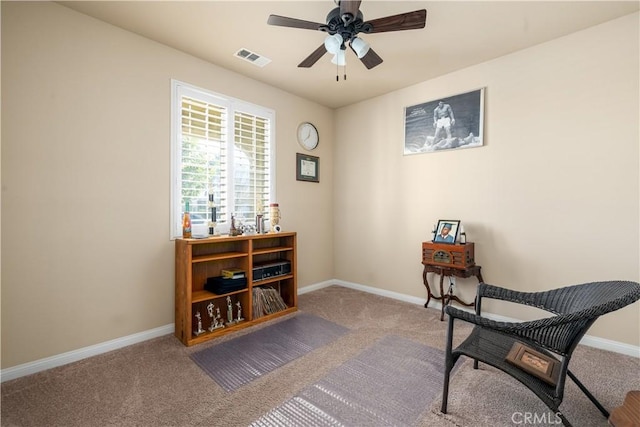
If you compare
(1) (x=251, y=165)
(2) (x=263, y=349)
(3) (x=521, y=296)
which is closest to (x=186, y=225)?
(1) (x=251, y=165)

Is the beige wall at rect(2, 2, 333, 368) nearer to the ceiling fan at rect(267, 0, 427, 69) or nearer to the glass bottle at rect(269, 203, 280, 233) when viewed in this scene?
the glass bottle at rect(269, 203, 280, 233)

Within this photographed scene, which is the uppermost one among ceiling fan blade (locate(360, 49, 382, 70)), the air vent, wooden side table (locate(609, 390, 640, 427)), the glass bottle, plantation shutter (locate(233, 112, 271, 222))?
the air vent

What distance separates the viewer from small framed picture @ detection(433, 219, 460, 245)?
121 inches

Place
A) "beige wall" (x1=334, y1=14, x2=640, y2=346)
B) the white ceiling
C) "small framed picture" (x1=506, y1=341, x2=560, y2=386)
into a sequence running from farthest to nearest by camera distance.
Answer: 1. "beige wall" (x1=334, y1=14, x2=640, y2=346)
2. the white ceiling
3. "small framed picture" (x1=506, y1=341, x2=560, y2=386)

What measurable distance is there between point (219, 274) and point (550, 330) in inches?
111

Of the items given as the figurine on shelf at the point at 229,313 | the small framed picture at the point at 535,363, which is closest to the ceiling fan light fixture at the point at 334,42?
the small framed picture at the point at 535,363

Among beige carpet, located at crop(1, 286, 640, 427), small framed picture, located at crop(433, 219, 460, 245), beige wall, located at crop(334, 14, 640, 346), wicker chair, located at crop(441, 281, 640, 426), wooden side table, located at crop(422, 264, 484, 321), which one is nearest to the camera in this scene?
wicker chair, located at crop(441, 281, 640, 426)

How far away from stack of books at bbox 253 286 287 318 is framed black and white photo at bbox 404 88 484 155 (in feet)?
7.95

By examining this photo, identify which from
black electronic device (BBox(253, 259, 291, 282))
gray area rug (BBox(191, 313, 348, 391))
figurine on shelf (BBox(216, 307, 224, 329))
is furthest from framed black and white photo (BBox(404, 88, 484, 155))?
figurine on shelf (BBox(216, 307, 224, 329))

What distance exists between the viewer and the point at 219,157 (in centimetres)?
314

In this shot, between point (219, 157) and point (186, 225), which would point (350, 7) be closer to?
point (219, 157)

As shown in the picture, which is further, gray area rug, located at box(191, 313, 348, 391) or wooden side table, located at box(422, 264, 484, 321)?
wooden side table, located at box(422, 264, 484, 321)

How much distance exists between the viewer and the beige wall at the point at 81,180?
6.68ft

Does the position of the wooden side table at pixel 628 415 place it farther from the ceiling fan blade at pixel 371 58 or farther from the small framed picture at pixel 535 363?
the ceiling fan blade at pixel 371 58
